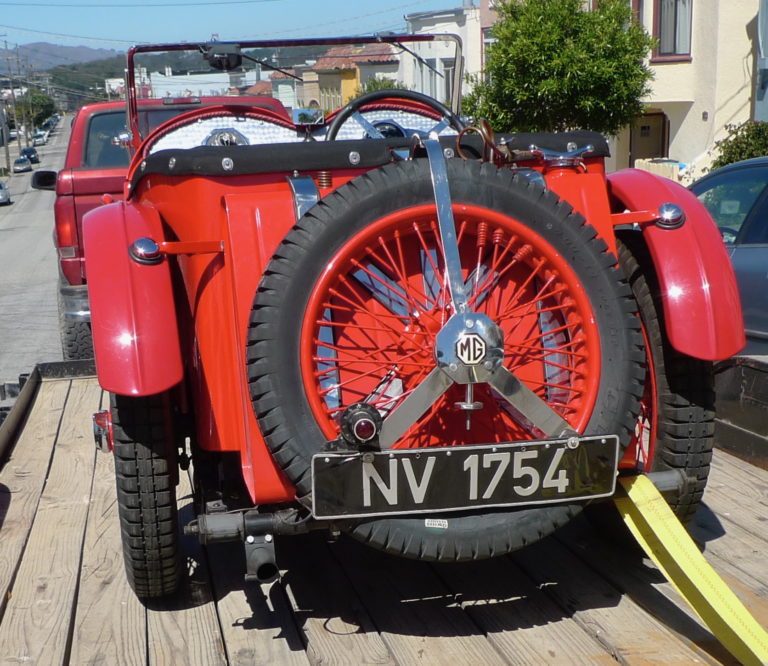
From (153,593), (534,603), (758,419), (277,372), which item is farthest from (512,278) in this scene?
(758,419)

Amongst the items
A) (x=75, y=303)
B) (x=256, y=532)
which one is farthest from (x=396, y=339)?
(x=75, y=303)

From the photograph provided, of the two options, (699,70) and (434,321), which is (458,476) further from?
(699,70)

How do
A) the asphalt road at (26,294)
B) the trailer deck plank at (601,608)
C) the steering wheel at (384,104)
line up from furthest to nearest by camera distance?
the asphalt road at (26,294) → the steering wheel at (384,104) → the trailer deck plank at (601,608)

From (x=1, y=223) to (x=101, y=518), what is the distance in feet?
111

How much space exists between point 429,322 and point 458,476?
43 cm

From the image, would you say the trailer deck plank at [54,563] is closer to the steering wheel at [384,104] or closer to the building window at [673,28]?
the steering wheel at [384,104]

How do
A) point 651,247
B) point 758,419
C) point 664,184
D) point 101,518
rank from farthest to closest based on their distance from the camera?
point 758,419
point 101,518
point 664,184
point 651,247

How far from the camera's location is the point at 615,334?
275cm

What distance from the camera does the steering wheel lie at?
12.4 feet

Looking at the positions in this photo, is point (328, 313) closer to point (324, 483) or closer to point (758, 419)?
point (324, 483)

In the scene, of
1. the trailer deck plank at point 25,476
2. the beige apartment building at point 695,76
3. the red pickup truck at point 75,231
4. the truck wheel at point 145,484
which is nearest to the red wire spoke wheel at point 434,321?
the truck wheel at point 145,484

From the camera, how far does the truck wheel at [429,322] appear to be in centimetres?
263

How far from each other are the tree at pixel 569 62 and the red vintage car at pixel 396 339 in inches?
594

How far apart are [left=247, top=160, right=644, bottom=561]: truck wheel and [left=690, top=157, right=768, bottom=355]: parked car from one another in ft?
8.53
